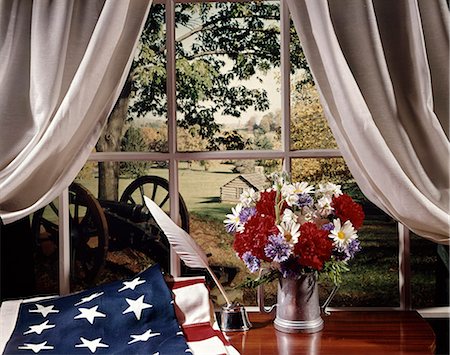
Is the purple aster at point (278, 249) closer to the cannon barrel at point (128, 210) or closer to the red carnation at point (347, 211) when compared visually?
the red carnation at point (347, 211)

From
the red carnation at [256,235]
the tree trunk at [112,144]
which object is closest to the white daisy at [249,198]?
the red carnation at [256,235]

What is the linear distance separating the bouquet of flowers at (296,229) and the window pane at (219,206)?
325mm

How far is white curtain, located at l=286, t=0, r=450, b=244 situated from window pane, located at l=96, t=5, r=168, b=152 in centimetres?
54

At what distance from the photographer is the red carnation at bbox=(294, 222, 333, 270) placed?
1.65m

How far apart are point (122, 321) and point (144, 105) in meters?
0.78

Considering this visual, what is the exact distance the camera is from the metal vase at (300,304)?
5.71 feet

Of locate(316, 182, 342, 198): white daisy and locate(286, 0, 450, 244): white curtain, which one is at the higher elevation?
locate(286, 0, 450, 244): white curtain

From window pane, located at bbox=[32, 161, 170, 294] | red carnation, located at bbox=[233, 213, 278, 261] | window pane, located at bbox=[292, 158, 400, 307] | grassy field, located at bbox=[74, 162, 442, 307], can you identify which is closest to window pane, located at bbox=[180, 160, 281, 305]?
grassy field, located at bbox=[74, 162, 442, 307]

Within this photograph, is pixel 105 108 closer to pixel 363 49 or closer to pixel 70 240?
pixel 70 240

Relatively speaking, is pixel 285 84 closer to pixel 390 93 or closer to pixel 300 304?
pixel 390 93

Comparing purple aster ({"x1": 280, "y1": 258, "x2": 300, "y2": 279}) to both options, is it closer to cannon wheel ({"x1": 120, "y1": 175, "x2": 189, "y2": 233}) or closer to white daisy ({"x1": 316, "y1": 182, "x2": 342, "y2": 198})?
white daisy ({"x1": 316, "y1": 182, "x2": 342, "y2": 198})

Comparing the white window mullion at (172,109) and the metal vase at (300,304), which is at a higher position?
the white window mullion at (172,109)

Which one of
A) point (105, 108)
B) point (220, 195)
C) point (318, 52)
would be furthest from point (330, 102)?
point (105, 108)

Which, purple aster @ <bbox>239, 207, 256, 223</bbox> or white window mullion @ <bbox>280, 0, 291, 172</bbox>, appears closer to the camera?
purple aster @ <bbox>239, 207, 256, 223</bbox>
